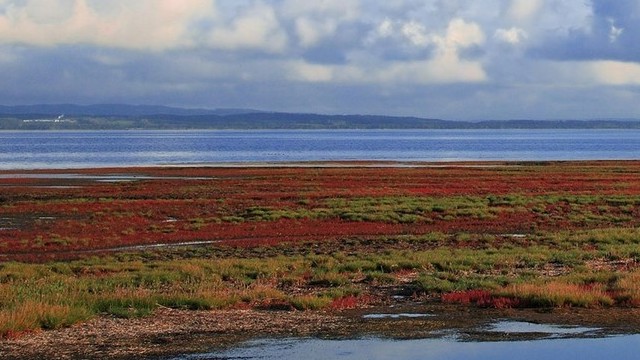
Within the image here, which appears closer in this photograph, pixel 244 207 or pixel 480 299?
pixel 480 299

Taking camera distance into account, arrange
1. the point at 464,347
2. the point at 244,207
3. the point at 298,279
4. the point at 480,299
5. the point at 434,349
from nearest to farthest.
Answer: the point at 434,349
the point at 464,347
the point at 480,299
the point at 298,279
the point at 244,207

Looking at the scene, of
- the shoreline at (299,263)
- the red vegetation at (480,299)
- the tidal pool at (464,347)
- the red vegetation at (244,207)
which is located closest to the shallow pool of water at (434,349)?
the tidal pool at (464,347)

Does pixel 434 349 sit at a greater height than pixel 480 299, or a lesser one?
greater

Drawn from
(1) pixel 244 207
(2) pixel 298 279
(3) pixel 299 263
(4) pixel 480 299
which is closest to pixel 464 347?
(4) pixel 480 299

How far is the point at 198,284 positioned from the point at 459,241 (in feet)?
48.4

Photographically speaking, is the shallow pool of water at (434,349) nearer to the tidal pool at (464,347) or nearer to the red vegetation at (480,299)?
the tidal pool at (464,347)

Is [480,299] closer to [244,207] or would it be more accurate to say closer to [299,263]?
[299,263]

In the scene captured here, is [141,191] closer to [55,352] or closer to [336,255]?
[336,255]

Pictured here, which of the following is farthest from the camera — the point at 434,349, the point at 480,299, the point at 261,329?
the point at 480,299

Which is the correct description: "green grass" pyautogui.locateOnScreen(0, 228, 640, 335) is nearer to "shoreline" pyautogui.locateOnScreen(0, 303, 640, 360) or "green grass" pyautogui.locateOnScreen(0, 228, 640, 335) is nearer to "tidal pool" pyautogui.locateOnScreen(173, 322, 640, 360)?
"shoreline" pyautogui.locateOnScreen(0, 303, 640, 360)

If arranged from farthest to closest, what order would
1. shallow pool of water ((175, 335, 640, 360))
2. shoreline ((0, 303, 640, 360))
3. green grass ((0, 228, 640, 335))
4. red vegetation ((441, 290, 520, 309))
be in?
red vegetation ((441, 290, 520, 309)), green grass ((0, 228, 640, 335)), shoreline ((0, 303, 640, 360)), shallow pool of water ((175, 335, 640, 360))

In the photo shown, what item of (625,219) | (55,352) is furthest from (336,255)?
(625,219)

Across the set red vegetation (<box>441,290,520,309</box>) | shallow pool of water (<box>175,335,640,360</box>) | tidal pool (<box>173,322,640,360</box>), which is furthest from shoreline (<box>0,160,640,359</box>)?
shallow pool of water (<box>175,335,640,360</box>)

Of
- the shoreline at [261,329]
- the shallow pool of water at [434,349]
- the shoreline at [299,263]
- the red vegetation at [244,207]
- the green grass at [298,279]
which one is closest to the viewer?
the shallow pool of water at [434,349]
